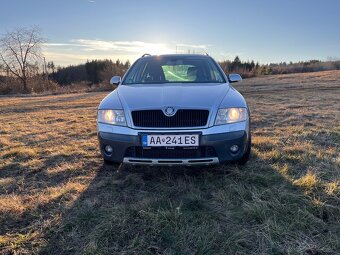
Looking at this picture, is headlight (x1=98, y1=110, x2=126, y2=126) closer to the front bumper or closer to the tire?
the front bumper

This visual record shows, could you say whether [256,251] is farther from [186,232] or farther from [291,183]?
[291,183]

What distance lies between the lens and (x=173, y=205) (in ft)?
10.1

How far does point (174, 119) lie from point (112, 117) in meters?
0.72

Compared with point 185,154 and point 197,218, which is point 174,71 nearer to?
point 185,154

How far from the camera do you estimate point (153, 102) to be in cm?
358

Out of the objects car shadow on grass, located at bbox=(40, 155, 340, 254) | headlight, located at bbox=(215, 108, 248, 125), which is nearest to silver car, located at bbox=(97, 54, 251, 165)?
headlight, located at bbox=(215, 108, 248, 125)

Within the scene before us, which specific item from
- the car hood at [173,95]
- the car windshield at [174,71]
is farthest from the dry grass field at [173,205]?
the car windshield at [174,71]

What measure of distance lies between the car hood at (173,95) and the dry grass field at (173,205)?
2.92ft

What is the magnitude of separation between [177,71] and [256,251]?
325 centimetres

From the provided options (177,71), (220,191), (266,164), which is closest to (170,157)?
(220,191)

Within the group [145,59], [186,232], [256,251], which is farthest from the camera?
[145,59]

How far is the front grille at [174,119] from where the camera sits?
3.42 metres

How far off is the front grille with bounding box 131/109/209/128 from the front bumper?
0.09m

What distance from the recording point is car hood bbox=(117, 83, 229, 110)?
11.6 feet
